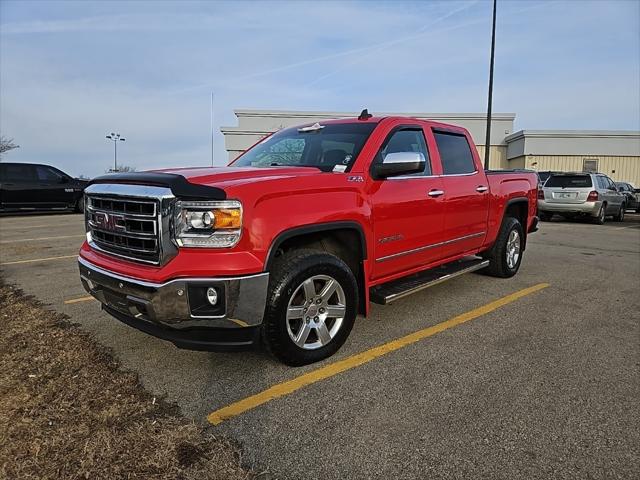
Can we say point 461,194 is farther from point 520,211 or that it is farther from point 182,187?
point 182,187

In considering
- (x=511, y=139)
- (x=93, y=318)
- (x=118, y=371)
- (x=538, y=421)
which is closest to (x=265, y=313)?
(x=118, y=371)

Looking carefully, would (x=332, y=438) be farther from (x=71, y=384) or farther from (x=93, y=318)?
(x=93, y=318)

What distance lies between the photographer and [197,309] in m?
2.82

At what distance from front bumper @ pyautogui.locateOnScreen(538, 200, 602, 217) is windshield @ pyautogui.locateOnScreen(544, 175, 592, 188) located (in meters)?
0.61

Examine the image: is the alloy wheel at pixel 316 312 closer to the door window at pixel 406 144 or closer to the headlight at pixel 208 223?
the headlight at pixel 208 223

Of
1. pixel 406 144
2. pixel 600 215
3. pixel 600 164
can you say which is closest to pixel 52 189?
pixel 406 144

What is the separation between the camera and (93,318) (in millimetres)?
4496

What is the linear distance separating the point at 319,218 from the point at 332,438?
1.46m

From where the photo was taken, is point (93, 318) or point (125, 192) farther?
point (93, 318)

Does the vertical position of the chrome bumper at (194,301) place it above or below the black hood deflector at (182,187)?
below

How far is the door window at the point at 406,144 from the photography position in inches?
161

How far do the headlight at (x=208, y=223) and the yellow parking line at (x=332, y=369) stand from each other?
1.00m

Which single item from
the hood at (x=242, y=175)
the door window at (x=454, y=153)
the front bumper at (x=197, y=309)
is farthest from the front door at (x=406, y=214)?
the front bumper at (x=197, y=309)

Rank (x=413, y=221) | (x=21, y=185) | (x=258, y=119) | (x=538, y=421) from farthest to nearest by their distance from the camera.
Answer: (x=258, y=119)
(x=21, y=185)
(x=413, y=221)
(x=538, y=421)
